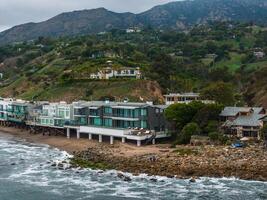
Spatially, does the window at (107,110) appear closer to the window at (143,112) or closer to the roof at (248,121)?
the window at (143,112)

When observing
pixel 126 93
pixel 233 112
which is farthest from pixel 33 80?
pixel 233 112

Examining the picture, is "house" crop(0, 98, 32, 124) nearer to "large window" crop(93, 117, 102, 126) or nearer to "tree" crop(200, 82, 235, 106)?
"large window" crop(93, 117, 102, 126)

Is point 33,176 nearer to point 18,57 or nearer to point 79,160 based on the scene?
point 79,160

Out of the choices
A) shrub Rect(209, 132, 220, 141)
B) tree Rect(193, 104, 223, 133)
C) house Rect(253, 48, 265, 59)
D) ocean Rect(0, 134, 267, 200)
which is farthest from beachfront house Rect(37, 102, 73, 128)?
house Rect(253, 48, 265, 59)

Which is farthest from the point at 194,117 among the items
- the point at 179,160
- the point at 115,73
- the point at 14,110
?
the point at 115,73

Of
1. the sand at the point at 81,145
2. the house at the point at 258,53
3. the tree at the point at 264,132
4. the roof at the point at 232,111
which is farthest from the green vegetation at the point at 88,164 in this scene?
the house at the point at 258,53

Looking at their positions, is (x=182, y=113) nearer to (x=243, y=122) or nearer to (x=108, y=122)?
(x=243, y=122)
